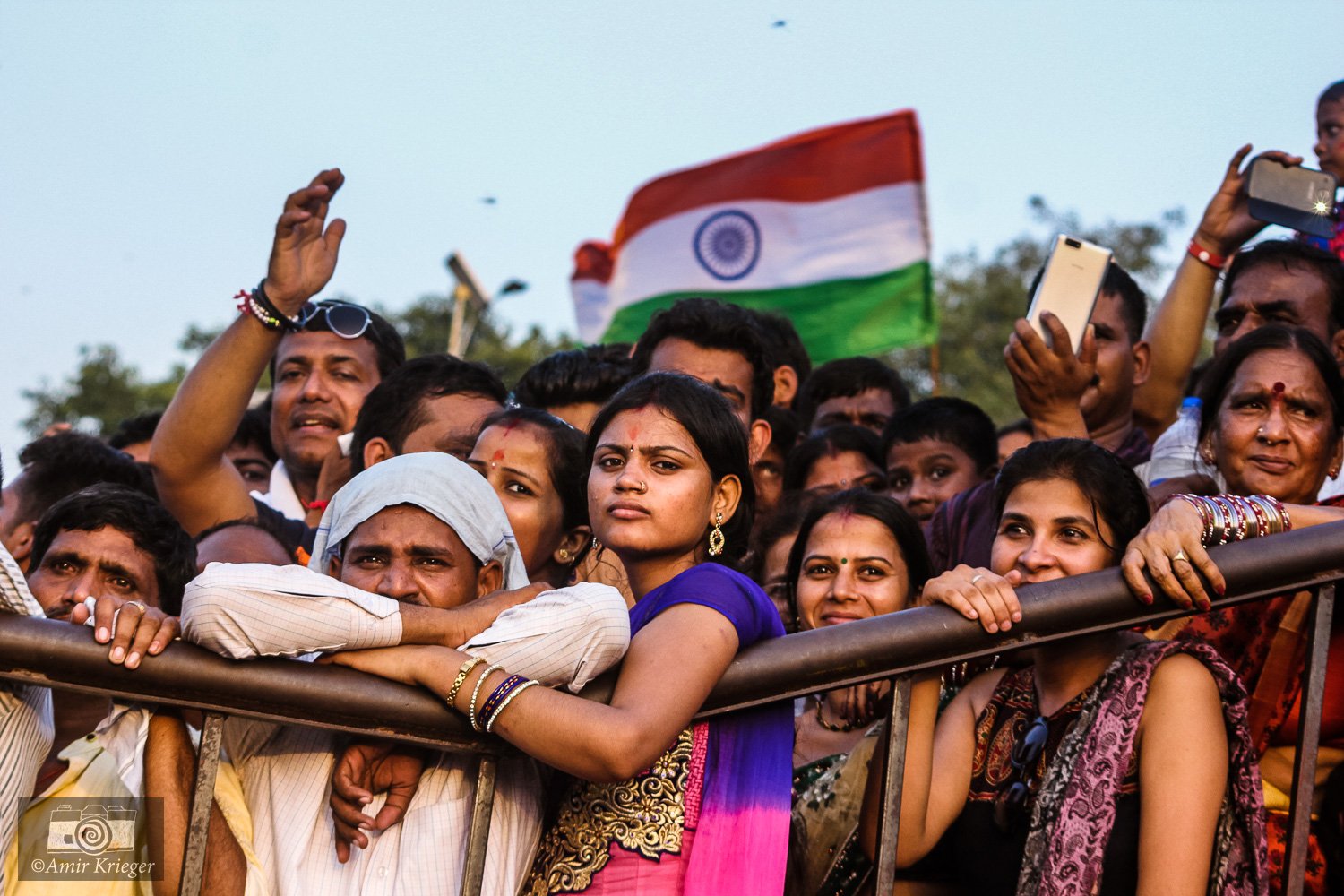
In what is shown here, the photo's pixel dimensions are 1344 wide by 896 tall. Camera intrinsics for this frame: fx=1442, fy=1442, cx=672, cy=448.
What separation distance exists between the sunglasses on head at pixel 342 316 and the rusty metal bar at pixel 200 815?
3300 mm

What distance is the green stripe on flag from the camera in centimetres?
977

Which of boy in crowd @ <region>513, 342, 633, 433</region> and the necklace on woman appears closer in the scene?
the necklace on woman

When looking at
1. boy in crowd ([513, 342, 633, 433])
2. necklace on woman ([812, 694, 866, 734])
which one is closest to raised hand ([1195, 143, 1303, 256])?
boy in crowd ([513, 342, 633, 433])

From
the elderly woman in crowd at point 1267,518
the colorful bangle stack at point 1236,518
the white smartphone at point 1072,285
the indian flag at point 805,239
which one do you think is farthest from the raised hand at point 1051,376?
the indian flag at point 805,239

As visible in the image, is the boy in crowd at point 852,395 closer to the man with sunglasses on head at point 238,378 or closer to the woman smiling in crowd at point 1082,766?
the man with sunglasses on head at point 238,378

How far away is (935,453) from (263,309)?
2.44 meters

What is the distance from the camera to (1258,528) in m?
2.64

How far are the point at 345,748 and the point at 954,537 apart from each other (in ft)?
7.63

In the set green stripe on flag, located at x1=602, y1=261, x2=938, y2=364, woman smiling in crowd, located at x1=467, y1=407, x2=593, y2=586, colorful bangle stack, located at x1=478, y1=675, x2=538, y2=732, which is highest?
green stripe on flag, located at x1=602, y1=261, x2=938, y2=364

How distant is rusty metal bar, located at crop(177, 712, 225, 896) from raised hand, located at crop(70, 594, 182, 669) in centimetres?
14

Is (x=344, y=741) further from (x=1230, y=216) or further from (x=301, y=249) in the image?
(x=1230, y=216)

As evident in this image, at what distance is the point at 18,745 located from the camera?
7.89 ft

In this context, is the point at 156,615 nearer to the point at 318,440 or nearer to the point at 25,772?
the point at 25,772

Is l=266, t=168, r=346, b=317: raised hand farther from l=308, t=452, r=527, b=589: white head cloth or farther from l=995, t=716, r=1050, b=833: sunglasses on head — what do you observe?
l=995, t=716, r=1050, b=833: sunglasses on head
